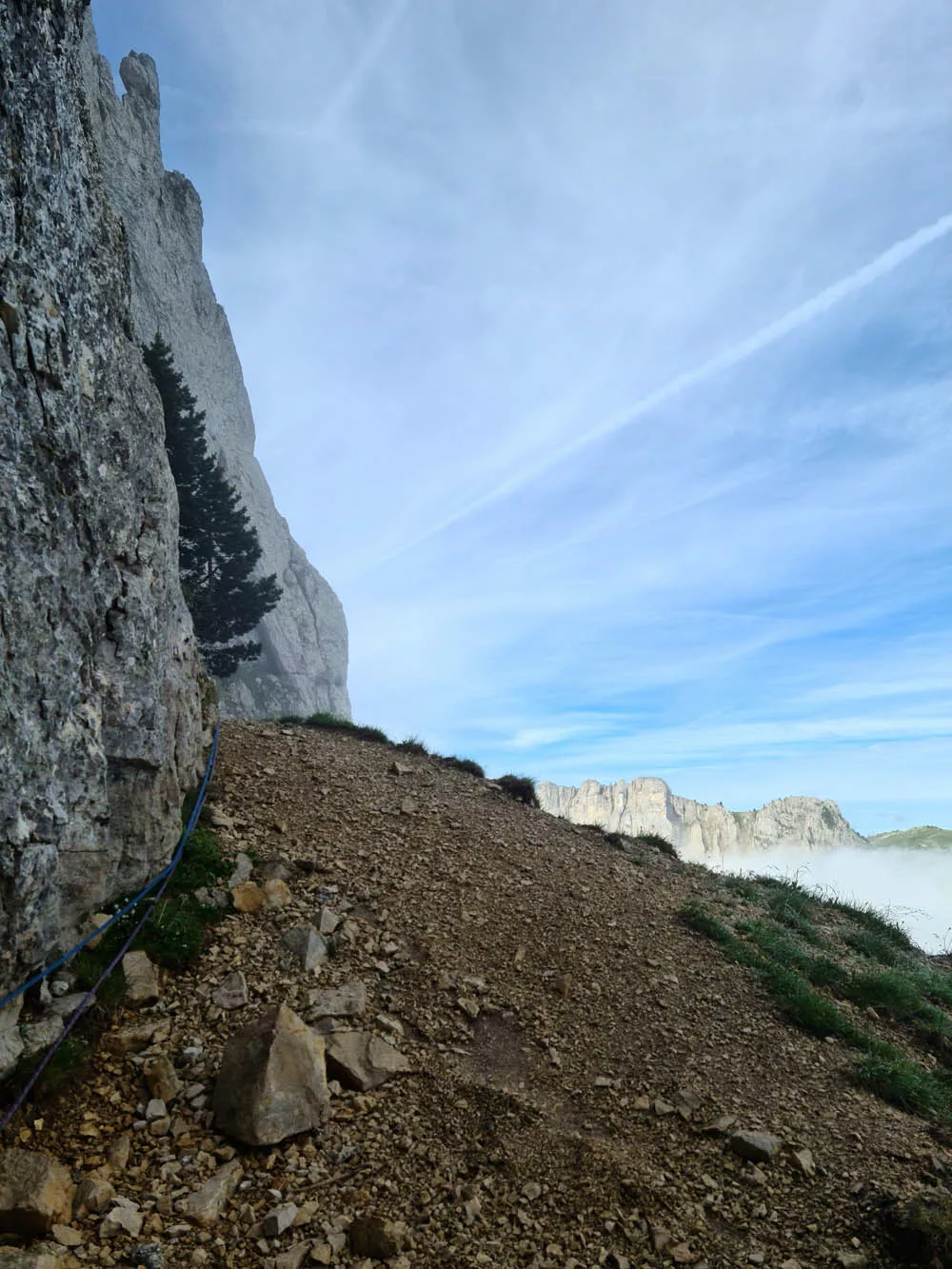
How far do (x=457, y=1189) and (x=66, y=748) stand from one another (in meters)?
5.15

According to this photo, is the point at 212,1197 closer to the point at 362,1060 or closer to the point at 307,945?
the point at 362,1060

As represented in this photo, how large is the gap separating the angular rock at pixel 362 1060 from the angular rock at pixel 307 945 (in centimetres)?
107

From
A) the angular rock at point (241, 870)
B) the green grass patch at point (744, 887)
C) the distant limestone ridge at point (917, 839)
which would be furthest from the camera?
the distant limestone ridge at point (917, 839)

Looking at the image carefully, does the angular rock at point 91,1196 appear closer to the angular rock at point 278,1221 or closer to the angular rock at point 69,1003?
the angular rock at point 278,1221

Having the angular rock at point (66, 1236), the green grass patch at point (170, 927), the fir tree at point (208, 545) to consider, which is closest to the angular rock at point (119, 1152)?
the angular rock at point (66, 1236)

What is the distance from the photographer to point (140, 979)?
21.7 ft

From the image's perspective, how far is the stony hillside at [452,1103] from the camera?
4.72m

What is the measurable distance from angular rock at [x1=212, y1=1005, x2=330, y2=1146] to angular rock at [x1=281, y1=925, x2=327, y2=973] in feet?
4.46

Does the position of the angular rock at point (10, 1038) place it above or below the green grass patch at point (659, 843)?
below

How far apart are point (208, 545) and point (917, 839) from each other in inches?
6192

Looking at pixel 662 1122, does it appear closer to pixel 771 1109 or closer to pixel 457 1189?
pixel 771 1109

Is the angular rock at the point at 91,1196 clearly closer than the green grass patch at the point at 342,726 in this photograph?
Yes

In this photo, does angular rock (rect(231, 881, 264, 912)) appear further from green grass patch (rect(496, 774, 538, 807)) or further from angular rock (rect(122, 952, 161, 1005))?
green grass patch (rect(496, 774, 538, 807))

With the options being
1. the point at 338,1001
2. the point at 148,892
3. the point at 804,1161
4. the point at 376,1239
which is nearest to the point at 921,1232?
the point at 804,1161
